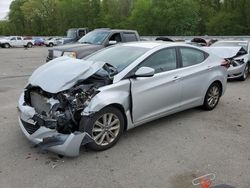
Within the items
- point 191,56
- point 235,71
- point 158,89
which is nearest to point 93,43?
point 235,71

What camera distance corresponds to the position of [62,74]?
481cm

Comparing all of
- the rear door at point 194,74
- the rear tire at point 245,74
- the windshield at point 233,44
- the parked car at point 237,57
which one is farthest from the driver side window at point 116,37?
the rear door at point 194,74

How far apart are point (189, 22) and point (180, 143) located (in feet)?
162

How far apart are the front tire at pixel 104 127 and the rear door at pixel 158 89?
1.17ft

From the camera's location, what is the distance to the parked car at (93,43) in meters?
10.6

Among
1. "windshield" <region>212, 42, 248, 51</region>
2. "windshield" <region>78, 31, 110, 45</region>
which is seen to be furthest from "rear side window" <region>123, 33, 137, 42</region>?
"windshield" <region>212, 42, 248, 51</region>

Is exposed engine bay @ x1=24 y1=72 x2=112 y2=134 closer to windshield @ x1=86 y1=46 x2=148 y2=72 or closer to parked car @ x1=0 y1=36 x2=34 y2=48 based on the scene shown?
windshield @ x1=86 y1=46 x2=148 y2=72

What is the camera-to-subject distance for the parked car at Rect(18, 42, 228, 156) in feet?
14.5

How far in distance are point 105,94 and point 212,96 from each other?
10.2 feet

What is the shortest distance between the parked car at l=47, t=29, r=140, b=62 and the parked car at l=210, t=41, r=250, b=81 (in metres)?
3.49

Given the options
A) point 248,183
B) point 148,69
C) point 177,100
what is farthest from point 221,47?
point 248,183

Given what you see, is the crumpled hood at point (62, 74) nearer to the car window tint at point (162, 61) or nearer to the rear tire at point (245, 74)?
the car window tint at point (162, 61)

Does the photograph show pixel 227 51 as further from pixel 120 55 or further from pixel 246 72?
pixel 120 55

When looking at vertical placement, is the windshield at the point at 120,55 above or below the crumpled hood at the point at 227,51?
above
